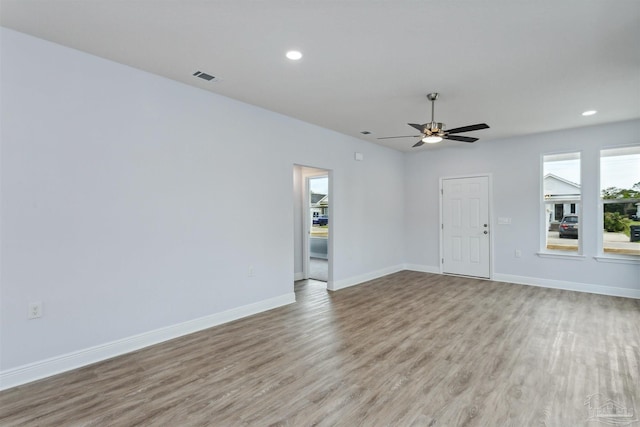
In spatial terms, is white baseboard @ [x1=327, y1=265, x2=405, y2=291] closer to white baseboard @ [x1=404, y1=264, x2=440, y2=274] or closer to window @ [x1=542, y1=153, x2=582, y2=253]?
white baseboard @ [x1=404, y1=264, x2=440, y2=274]

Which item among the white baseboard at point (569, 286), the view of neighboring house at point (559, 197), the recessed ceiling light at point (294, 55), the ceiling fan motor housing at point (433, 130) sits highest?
the recessed ceiling light at point (294, 55)

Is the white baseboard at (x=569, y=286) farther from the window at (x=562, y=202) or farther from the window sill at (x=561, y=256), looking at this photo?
the window at (x=562, y=202)

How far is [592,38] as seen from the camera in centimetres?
257

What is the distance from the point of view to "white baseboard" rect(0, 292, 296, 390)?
251cm

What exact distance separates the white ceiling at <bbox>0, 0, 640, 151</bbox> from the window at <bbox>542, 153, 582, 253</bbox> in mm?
1506

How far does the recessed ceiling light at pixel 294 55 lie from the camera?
110 inches

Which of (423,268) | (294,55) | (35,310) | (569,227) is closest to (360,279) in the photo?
(423,268)

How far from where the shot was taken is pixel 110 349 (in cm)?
296

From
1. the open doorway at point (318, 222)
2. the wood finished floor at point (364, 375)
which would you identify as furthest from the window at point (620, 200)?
the open doorway at point (318, 222)

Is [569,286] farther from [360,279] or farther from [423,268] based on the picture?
[360,279]

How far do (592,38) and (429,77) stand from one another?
4.23 feet

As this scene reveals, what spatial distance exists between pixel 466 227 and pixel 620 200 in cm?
235

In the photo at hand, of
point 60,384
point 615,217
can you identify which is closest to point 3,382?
point 60,384

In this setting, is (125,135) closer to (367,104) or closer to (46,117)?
(46,117)
